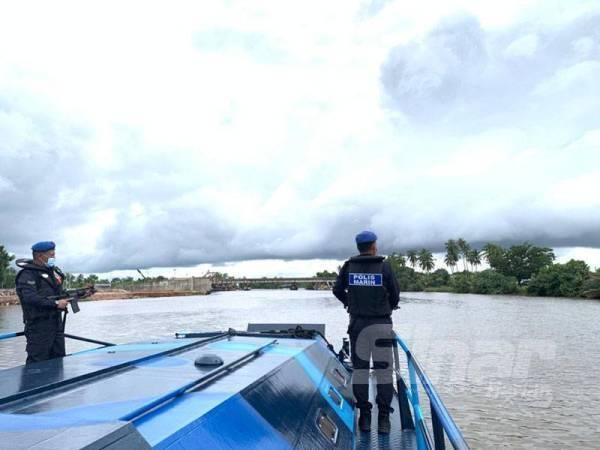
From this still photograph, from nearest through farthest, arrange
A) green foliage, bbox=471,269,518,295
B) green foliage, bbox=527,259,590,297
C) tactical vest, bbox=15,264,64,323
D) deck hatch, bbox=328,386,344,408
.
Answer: deck hatch, bbox=328,386,344,408 < tactical vest, bbox=15,264,64,323 < green foliage, bbox=527,259,590,297 < green foliage, bbox=471,269,518,295

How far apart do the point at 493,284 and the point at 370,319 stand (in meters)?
76.8

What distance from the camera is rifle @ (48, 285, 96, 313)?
5648mm

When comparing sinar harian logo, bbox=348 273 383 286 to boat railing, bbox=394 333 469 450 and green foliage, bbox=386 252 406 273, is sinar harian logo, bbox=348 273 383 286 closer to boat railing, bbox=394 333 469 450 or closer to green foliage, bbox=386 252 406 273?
boat railing, bbox=394 333 469 450

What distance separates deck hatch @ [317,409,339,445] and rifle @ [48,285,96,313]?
10.5ft

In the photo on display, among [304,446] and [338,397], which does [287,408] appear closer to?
[304,446]

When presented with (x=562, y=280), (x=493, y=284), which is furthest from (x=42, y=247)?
(x=493, y=284)

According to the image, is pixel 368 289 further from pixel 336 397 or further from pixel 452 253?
pixel 452 253

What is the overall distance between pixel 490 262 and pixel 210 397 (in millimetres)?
100094

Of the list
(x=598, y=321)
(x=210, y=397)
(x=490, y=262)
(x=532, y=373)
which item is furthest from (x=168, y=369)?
(x=490, y=262)

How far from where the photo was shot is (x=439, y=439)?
314 cm

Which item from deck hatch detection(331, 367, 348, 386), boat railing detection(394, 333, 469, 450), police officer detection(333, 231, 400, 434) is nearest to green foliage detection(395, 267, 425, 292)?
deck hatch detection(331, 367, 348, 386)

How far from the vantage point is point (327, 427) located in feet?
14.3

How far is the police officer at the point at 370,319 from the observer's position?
196 inches

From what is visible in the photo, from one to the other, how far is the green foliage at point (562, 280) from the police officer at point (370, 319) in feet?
195
